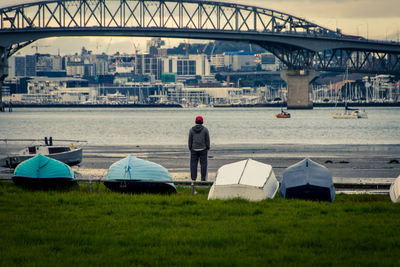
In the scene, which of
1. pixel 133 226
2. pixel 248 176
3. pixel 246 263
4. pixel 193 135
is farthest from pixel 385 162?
pixel 246 263

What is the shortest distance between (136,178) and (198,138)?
2654mm

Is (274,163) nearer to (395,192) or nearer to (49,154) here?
(49,154)

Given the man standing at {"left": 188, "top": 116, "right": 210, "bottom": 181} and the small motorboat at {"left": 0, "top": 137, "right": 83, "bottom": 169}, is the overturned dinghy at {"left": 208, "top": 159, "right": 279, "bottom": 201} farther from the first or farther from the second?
the small motorboat at {"left": 0, "top": 137, "right": 83, "bottom": 169}

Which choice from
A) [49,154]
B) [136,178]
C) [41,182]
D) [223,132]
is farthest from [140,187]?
[223,132]

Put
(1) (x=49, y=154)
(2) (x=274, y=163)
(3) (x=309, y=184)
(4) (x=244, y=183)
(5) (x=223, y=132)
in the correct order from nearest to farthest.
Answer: (4) (x=244, y=183) < (3) (x=309, y=184) < (1) (x=49, y=154) < (2) (x=274, y=163) < (5) (x=223, y=132)

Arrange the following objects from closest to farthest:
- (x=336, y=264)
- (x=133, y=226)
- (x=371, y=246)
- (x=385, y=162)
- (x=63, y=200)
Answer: (x=336, y=264) < (x=371, y=246) < (x=133, y=226) < (x=63, y=200) < (x=385, y=162)

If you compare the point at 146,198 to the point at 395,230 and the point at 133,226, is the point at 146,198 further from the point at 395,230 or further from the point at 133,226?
the point at 395,230

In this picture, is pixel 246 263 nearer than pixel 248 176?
Yes

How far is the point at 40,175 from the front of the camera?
17062mm

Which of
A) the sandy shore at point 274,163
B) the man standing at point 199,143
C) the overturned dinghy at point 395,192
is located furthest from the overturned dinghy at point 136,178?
the sandy shore at point 274,163

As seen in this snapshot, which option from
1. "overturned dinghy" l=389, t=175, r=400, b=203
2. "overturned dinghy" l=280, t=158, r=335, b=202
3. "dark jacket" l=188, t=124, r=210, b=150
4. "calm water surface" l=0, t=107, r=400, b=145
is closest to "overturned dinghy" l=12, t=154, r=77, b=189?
"dark jacket" l=188, t=124, r=210, b=150

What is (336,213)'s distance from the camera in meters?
13.3

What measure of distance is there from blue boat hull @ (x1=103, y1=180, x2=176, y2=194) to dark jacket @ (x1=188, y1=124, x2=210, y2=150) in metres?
2.17

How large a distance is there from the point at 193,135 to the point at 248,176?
3.79 meters
